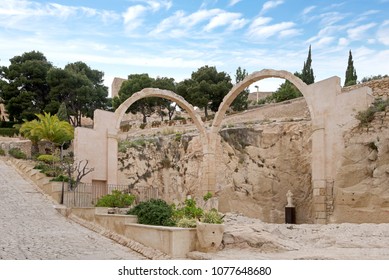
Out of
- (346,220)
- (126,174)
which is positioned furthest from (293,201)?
(126,174)

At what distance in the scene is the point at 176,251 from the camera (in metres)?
9.38

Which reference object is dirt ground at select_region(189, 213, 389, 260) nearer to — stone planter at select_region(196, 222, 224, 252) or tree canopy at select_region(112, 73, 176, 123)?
stone planter at select_region(196, 222, 224, 252)

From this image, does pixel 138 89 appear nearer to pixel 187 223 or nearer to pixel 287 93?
pixel 287 93

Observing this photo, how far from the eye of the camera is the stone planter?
9.53m

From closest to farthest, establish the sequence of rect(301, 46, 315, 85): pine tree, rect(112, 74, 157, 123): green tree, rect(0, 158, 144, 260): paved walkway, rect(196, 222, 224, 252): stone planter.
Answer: rect(0, 158, 144, 260): paved walkway < rect(196, 222, 224, 252): stone planter < rect(112, 74, 157, 123): green tree < rect(301, 46, 315, 85): pine tree

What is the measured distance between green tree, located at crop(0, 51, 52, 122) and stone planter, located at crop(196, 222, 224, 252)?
33509mm

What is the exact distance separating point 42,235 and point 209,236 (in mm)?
4463

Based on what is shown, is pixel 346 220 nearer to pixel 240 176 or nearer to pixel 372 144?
pixel 372 144

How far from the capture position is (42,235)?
36.6ft

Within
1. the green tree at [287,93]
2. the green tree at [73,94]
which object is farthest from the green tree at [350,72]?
the green tree at [73,94]

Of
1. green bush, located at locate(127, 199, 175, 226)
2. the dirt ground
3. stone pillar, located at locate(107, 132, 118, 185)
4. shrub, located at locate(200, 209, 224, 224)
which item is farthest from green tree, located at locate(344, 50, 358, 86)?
shrub, located at locate(200, 209, 224, 224)

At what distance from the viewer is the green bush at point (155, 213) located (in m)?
10.8

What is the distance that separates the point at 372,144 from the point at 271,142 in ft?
27.3

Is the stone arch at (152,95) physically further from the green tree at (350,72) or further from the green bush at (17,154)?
the green tree at (350,72)
